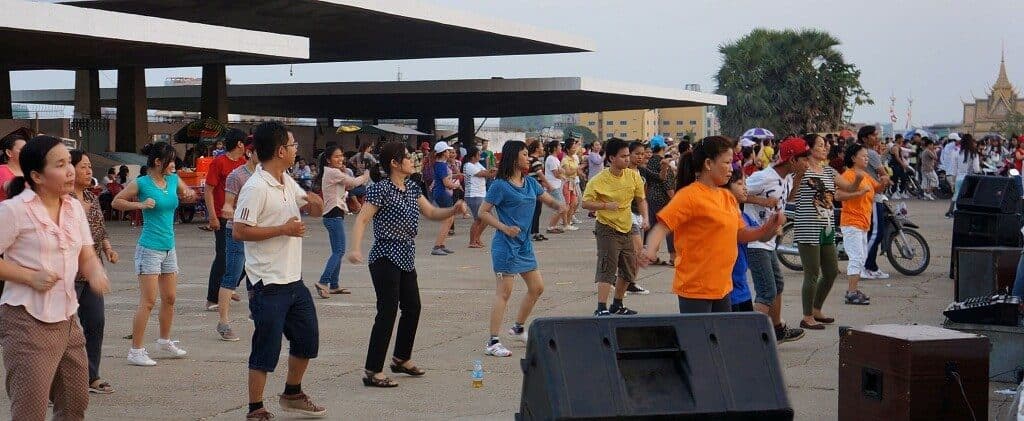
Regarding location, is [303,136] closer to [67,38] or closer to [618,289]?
[67,38]

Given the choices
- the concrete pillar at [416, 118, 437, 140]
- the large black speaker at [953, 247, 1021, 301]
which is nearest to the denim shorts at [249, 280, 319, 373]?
the large black speaker at [953, 247, 1021, 301]

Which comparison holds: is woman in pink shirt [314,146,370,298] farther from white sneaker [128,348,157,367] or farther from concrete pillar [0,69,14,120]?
concrete pillar [0,69,14,120]

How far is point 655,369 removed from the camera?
5.38m

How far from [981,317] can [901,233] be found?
6.79 metres

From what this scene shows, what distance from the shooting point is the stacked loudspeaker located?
43.8ft

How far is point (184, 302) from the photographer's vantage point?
42.4 ft

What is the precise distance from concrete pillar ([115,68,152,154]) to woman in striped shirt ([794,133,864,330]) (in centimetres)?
2957

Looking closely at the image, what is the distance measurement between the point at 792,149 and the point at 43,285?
660 cm

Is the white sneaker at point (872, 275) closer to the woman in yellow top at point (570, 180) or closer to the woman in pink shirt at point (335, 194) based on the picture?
the woman in pink shirt at point (335, 194)

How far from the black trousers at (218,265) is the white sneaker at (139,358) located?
216cm

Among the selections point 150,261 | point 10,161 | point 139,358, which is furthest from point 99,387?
point 10,161

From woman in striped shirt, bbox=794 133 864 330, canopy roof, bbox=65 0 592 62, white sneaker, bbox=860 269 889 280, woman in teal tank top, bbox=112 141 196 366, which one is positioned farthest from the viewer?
canopy roof, bbox=65 0 592 62

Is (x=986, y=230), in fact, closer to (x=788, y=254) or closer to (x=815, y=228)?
(x=788, y=254)

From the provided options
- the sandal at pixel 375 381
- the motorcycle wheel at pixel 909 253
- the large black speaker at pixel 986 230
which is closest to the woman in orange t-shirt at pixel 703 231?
the sandal at pixel 375 381
